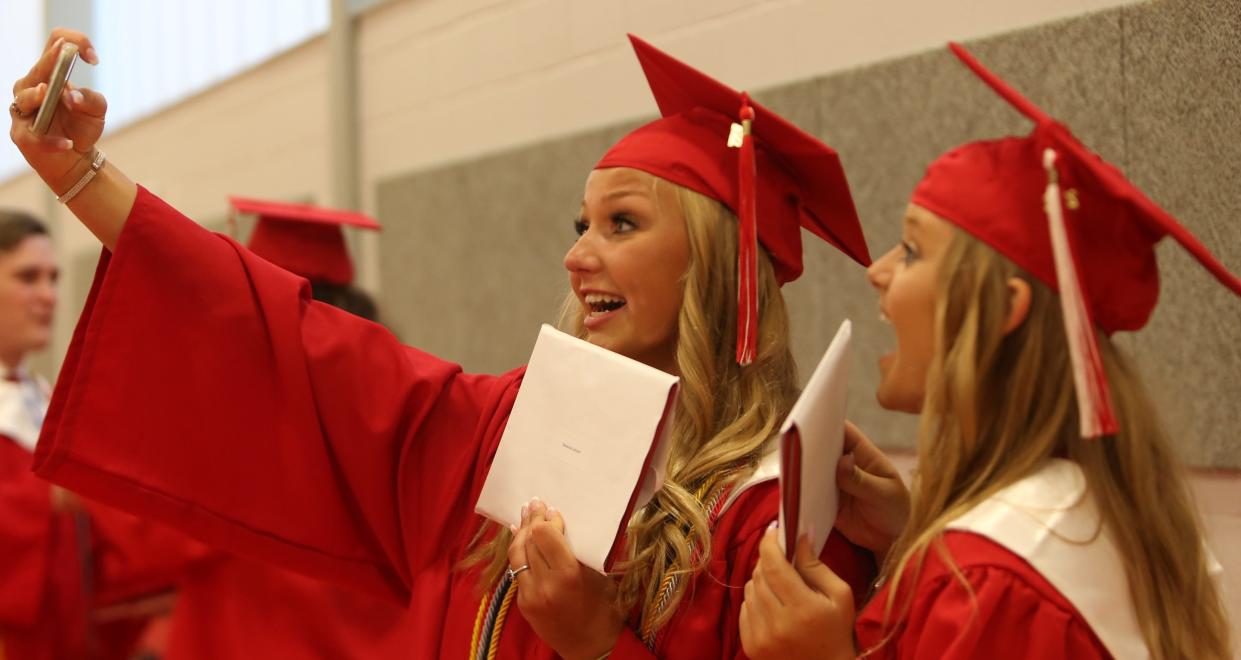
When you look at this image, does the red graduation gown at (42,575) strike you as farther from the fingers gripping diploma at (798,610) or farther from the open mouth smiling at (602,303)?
the fingers gripping diploma at (798,610)

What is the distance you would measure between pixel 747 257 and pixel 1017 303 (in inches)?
14.0

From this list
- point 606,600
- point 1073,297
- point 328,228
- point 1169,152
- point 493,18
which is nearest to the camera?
point 1073,297

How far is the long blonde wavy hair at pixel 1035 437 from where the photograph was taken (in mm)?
1137

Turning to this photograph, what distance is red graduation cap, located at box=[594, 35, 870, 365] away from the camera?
1446 mm

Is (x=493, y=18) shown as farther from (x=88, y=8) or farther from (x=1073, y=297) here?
(x=88, y=8)

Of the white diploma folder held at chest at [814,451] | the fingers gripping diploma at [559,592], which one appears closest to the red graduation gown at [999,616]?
the white diploma folder held at chest at [814,451]

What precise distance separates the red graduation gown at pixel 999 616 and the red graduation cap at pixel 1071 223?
0.15 m

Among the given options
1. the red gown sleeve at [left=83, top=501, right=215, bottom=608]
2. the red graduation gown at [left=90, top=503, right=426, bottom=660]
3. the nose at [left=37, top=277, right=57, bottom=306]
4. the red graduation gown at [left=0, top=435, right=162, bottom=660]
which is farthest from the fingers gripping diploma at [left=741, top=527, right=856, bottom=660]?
the nose at [left=37, top=277, right=57, bottom=306]

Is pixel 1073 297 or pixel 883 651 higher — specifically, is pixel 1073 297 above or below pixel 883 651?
above

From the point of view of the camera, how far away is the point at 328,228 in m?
2.59

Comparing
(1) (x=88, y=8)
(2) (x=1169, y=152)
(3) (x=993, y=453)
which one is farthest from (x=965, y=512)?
(1) (x=88, y=8)

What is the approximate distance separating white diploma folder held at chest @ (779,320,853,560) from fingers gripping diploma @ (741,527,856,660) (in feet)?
0.07

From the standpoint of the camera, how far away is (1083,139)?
185 centimetres

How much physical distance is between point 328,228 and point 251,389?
44.2 inches
